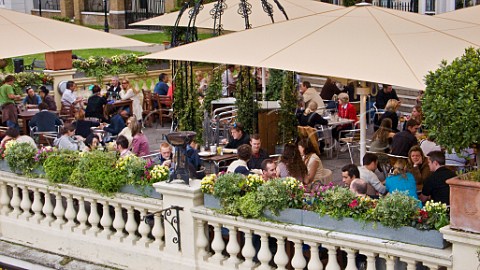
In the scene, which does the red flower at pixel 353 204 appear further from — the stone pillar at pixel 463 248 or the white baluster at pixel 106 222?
Answer: the white baluster at pixel 106 222

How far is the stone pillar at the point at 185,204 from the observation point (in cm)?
894

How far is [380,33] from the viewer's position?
10586mm

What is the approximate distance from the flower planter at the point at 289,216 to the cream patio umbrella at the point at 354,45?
1985 millimetres

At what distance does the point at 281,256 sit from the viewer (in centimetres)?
834

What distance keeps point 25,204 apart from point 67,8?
4295cm

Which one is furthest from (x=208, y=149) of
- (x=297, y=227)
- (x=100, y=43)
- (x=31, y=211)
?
(x=297, y=227)

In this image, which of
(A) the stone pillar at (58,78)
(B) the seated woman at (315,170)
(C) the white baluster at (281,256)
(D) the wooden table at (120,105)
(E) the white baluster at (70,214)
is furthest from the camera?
(A) the stone pillar at (58,78)

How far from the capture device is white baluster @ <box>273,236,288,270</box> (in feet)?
27.3

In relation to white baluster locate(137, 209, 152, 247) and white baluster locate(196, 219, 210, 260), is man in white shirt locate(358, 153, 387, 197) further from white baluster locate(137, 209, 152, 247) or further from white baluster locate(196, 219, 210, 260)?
white baluster locate(137, 209, 152, 247)

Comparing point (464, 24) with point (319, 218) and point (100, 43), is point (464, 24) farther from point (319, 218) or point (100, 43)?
point (100, 43)

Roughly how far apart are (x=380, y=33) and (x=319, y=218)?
3.34 metres

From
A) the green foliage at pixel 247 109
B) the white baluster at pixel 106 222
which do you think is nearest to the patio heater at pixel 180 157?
the white baluster at pixel 106 222

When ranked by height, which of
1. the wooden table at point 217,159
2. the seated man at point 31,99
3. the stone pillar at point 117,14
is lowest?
the wooden table at point 217,159

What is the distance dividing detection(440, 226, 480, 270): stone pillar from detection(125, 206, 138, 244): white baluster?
3.67m
